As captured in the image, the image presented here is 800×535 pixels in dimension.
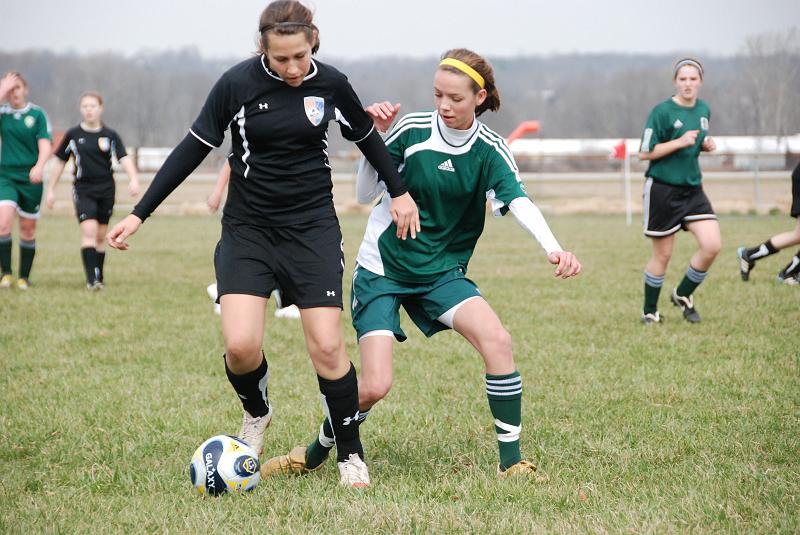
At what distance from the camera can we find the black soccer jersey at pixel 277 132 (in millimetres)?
4184

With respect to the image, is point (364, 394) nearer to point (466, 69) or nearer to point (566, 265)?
point (566, 265)

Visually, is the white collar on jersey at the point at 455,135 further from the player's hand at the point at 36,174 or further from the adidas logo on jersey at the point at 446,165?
the player's hand at the point at 36,174

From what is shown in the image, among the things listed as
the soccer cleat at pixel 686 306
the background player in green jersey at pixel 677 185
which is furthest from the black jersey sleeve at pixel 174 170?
the soccer cleat at pixel 686 306

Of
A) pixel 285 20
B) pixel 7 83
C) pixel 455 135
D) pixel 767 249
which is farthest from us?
pixel 767 249

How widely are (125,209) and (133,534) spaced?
2610cm

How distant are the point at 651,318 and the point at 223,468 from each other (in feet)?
17.8

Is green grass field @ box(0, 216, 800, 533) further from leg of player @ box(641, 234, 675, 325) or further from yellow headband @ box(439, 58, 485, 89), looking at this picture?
yellow headband @ box(439, 58, 485, 89)

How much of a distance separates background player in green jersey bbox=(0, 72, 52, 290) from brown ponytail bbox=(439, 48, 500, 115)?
7.94 meters

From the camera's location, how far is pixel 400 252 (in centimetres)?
461

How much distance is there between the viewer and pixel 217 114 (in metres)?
4.19

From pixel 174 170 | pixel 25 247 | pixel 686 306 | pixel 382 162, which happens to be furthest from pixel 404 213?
pixel 25 247

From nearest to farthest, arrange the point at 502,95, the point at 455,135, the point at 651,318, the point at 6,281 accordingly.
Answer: the point at 455,135 → the point at 651,318 → the point at 6,281 → the point at 502,95

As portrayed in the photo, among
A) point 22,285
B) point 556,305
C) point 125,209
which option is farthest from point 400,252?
point 125,209

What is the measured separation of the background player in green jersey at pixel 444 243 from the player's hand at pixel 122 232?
42.1 inches
